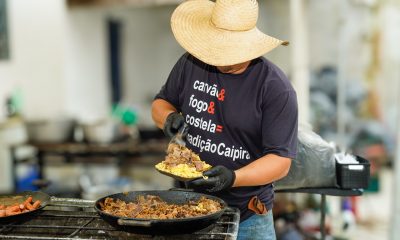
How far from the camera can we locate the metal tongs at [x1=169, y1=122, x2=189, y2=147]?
2393mm

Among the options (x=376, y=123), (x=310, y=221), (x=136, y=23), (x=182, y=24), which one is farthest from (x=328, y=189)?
(x=136, y=23)

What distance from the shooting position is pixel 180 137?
94.9 inches

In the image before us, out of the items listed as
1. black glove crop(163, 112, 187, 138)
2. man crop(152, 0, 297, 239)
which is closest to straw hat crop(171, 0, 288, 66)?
man crop(152, 0, 297, 239)

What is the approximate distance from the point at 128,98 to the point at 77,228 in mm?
8561

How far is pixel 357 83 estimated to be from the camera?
880 centimetres

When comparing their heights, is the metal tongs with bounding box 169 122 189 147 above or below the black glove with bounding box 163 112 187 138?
below

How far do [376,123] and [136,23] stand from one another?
5.54 meters

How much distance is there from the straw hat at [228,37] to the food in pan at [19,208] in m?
1.00

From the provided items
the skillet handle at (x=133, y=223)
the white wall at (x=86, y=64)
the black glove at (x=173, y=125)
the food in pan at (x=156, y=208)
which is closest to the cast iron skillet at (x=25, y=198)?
the food in pan at (x=156, y=208)

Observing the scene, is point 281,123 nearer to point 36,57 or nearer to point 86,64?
point 36,57

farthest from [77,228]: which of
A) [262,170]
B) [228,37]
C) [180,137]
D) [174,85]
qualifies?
[228,37]

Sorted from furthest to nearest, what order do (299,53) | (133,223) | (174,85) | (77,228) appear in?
(299,53) → (174,85) → (77,228) → (133,223)

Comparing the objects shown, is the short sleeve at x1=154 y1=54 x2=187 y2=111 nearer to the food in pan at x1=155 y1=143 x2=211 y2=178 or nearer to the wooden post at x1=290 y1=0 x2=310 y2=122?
the food in pan at x1=155 y1=143 x2=211 y2=178

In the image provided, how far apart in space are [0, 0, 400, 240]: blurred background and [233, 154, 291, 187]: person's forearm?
130 centimetres
